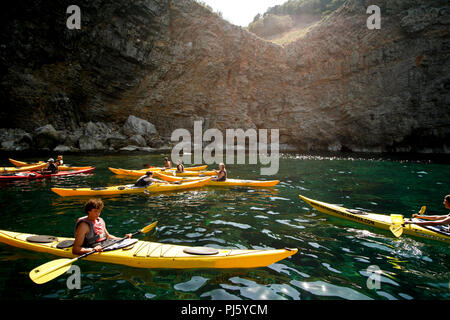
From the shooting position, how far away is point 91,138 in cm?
3011

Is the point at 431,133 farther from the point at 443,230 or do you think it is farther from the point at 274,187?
the point at 443,230

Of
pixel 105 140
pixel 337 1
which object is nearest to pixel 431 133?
pixel 105 140

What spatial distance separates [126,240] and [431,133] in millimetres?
36905

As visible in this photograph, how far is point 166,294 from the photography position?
11.7ft

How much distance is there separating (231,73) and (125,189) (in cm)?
3514

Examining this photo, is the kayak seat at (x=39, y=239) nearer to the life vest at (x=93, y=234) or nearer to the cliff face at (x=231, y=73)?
the life vest at (x=93, y=234)

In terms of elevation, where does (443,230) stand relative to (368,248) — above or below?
above

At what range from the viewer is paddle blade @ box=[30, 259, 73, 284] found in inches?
135

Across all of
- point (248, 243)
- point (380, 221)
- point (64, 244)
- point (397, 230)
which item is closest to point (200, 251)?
point (248, 243)

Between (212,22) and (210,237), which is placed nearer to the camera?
(210,237)

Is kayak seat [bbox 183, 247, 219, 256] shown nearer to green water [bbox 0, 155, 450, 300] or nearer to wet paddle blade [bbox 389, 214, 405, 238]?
green water [bbox 0, 155, 450, 300]

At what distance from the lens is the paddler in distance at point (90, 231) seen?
416 cm
